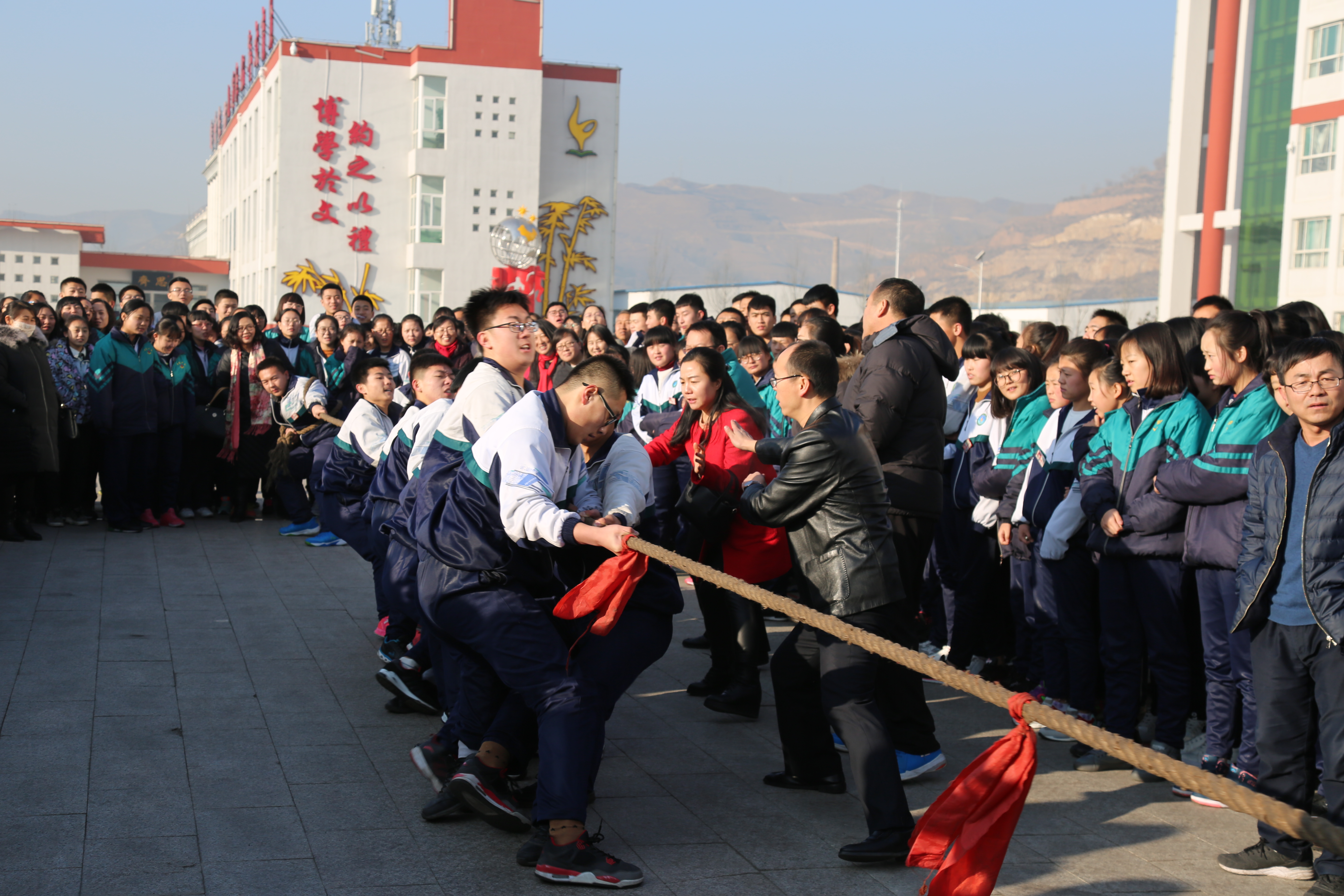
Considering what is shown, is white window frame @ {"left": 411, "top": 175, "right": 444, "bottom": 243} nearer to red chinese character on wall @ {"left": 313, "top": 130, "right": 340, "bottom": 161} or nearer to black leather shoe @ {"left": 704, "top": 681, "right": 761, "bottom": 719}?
red chinese character on wall @ {"left": 313, "top": 130, "right": 340, "bottom": 161}

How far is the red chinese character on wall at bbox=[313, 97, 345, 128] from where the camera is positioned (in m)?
31.2

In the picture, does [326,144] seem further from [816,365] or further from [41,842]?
[41,842]

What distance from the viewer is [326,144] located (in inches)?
1242

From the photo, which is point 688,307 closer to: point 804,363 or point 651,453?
point 651,453

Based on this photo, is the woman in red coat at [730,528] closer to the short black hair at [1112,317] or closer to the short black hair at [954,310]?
the short black hair at [954,310]

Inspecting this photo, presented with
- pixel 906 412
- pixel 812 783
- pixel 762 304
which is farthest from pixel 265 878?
pixel 762 304

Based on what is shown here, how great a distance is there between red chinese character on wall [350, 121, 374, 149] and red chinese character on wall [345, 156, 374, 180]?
0.38 metres

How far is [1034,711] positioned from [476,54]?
32.2 metres

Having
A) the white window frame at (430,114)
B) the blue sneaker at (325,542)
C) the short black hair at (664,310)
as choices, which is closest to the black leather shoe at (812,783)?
the blue sneaker at (325,542)

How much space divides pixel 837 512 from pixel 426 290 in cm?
2963

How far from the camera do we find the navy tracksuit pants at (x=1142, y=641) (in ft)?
15.5

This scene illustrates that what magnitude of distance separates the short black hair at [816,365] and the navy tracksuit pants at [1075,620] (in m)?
1.64

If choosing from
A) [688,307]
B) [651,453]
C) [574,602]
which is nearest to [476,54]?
[688,307]

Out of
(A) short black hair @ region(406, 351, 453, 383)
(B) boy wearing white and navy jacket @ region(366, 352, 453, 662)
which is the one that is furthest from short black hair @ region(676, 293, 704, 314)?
(B) boy wearing white and navy jacket @ region(366, 352, 453, 662)
